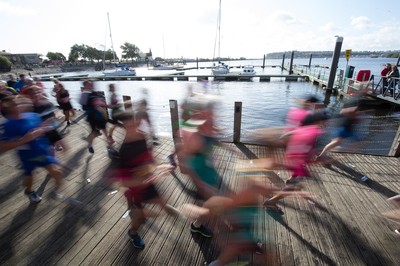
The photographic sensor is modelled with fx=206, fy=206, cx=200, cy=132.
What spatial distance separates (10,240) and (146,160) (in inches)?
86.4

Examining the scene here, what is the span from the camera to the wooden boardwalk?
248 cm

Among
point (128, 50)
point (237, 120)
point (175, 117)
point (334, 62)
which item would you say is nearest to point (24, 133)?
point (175, 117)

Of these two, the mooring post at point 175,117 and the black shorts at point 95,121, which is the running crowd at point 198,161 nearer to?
the black shorts at point 95,121

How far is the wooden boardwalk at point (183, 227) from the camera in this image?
248 centimetres

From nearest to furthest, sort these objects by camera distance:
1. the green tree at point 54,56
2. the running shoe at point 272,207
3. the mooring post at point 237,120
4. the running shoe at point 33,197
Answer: the running shoe at point 272,207 → the running shoe at point 33,197 → the mooring post at point 237,120 → the green tree at point 54,56

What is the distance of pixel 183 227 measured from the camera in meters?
2.95

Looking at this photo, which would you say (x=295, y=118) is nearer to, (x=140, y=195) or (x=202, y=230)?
(x=202, y=230)

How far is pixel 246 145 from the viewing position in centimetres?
562

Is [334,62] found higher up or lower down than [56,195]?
higher up

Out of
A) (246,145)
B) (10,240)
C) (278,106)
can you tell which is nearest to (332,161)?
(246,145)

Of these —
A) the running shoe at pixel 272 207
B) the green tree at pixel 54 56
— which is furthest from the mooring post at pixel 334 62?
the green tree at pixel 54 56

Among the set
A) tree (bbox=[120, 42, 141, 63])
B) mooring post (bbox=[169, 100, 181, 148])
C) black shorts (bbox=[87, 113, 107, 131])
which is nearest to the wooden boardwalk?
black shorts (bbox=[87, 113, 107, 131])

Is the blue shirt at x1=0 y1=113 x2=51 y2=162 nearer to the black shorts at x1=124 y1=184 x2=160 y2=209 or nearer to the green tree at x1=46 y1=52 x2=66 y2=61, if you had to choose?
the black shorts at x1=124 y1=184 x2=160 y2=209

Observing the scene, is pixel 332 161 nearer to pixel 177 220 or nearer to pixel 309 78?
pixel 177 220
